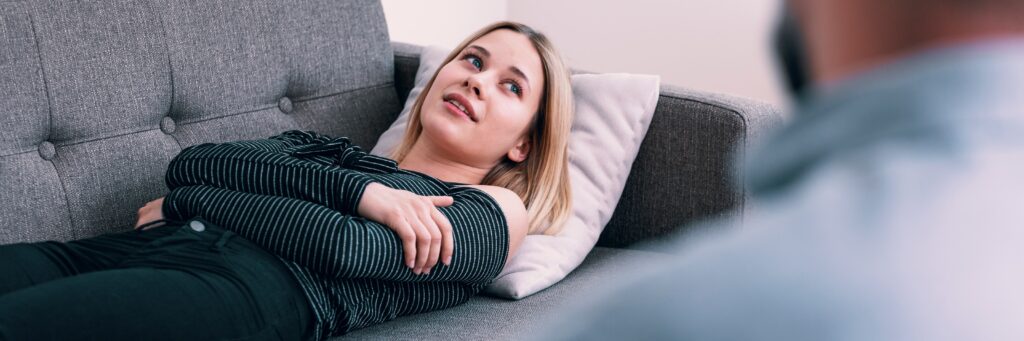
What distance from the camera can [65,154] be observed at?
144 centimetres

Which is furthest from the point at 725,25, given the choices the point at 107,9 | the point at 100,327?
the point at 100,327

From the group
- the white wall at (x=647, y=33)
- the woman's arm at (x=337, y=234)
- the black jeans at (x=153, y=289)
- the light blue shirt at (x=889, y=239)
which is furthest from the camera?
the white wall at (x=647, y=33)

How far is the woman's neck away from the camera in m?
1.73

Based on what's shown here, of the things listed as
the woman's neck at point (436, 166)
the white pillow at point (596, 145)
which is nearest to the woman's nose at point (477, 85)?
the woman's neck at point (436, 166)

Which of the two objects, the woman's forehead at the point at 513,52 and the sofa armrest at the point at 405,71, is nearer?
the woman's forehead at the point at 513,52

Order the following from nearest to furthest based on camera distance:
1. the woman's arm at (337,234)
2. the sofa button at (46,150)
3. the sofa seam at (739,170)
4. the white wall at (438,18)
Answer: the woman's arm at (337,234) < the sofa button at (46,150) < the sofa seam at (739,170) < the white wall at (438,18)

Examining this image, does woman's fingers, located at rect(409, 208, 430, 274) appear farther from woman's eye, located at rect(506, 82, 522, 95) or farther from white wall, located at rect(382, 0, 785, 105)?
white wall, located at rect(382, 0, 785, 105)

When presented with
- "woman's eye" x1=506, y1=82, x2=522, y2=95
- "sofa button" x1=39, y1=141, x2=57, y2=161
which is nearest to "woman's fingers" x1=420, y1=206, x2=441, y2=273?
"woman's eye" x1=506, y1=82, x2=522, y2=95

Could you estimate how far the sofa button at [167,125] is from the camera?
1.59 metres

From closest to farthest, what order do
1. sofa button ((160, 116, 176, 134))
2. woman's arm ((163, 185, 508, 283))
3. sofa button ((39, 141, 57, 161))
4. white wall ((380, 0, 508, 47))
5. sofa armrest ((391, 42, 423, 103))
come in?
woman's arm ((163, 185, 508, 283)) → sofa button ((39, 141, 57, 161)) → sofa button ((160, 116, 176, 134)) → sofa armrest ((391, 42, 423, 103)) → white wall ((380, 0, 508, 47))

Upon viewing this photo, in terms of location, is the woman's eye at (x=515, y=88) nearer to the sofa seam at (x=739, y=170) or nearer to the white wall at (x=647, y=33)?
the sofa seam at (x=739, y=170)

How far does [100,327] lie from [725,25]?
2239mm

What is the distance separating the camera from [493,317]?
4.71ft

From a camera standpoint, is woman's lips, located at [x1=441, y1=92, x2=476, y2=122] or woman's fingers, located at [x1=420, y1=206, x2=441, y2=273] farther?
woman's lips, located at [x1=441, y1=92, x2=476, y2=122]
